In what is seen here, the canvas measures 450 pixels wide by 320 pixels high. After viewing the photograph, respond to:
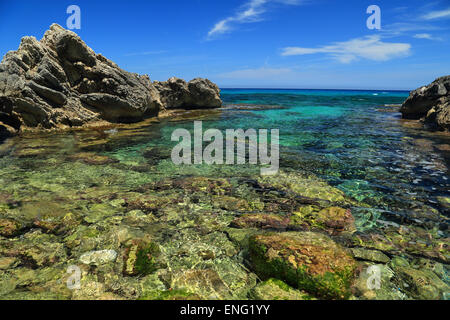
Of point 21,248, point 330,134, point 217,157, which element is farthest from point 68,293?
point 330,134

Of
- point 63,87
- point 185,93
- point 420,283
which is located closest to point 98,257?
point 420,283

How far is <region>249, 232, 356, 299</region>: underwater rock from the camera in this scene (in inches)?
159

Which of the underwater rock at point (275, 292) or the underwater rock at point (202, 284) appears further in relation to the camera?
the underwater rock at point (202, 284)

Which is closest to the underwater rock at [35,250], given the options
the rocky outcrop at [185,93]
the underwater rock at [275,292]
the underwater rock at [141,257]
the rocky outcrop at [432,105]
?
the underwater rock at [141,257]

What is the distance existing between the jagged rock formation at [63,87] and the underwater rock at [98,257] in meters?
17.2

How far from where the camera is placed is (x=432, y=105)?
2450 centimetres

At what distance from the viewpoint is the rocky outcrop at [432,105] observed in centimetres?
1897

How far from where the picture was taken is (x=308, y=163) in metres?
11.2

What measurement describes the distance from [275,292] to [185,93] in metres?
34.4

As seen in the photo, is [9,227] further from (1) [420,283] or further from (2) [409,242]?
(2) [409,242]

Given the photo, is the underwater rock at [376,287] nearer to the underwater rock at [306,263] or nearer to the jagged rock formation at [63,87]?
the underwater rock at [306,263]

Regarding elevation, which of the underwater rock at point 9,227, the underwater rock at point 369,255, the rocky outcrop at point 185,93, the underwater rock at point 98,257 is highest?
the rocky outcrop at point 185,93
